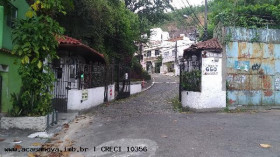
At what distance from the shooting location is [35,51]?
764 centimetres

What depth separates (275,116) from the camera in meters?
10.7

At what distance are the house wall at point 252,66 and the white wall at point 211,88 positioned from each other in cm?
56

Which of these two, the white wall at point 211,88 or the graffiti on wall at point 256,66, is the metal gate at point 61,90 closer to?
the white wall at point 211,88

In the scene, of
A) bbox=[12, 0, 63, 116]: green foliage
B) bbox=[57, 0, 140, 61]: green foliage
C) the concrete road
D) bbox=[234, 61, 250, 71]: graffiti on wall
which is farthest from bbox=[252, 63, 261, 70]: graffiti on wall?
bbox=[12, 0, 63, 116]: green foliage

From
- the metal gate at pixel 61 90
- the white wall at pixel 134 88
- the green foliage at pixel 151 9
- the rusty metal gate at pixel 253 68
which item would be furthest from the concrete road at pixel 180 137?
the green foliage at pixel 151 9

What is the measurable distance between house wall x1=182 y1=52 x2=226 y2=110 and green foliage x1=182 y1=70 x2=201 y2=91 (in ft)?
0.83

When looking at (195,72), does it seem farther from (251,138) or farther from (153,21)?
(153,21)

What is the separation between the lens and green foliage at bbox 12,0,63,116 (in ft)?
25.1

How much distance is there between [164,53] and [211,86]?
145 ft

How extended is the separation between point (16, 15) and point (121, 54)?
13.2m

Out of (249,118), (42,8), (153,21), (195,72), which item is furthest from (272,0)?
(153,21)

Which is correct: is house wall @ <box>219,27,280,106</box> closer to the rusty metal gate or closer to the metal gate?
the rusty metal gate

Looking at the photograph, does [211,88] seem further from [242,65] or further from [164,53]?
[164,53]

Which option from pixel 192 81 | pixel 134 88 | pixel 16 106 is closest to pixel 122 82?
pixel 134 88
